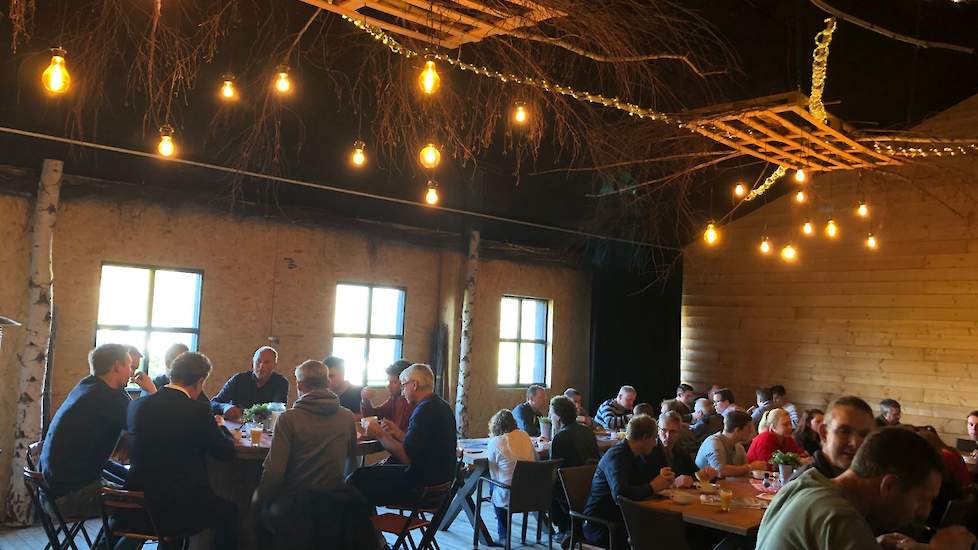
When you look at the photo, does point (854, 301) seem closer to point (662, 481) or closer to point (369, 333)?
point (369, 333)

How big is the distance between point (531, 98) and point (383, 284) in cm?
526

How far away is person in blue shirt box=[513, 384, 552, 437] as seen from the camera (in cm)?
866

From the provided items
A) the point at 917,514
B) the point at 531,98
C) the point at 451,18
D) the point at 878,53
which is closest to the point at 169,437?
the point at 451,18

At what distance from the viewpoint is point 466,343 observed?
10.8 meters

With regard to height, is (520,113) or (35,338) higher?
(520,113)

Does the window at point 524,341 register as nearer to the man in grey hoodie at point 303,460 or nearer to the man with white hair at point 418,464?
the man with white hair at point 418,464

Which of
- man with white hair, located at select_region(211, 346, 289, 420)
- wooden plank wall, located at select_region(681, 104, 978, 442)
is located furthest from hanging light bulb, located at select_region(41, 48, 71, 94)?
wooden plank wall, located at select_region(681, 104, 978, 442)

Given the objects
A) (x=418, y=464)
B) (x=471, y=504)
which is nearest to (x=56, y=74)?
(x=418, y=464)

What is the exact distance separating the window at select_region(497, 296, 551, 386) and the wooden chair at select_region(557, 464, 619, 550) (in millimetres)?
5671

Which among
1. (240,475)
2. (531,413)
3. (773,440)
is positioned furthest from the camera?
(531,413)

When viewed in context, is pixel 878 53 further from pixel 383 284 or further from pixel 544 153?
pixel 383 284

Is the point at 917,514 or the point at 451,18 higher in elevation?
the point at 451,18

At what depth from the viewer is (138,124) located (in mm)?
7207

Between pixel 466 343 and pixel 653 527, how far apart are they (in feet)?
20.6
